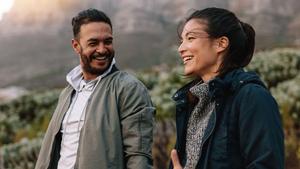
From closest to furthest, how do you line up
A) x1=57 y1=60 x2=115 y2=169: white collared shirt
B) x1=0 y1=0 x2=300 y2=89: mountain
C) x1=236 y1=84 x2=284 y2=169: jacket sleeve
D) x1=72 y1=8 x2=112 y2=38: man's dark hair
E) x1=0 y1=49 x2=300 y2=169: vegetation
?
x1=236 y1=84 x2=284 y2=169: jacket sleeve → x1=57 y1=60 x2=115 y2=169: white collared shirt → x1=72 y1=8 x2=112 y2=38: man's dark hair → x1=0 y1=49 x2=300 y2=169: vegetation → x1=0 y1=0 x2=300 y2=89: mountain

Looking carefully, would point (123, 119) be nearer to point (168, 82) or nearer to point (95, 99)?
point (95, 99)

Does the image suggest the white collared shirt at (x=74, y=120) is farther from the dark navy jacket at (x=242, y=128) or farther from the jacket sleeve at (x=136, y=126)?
the dark navy jacket at (x=242, y=128)

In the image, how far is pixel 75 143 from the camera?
3.04 meters

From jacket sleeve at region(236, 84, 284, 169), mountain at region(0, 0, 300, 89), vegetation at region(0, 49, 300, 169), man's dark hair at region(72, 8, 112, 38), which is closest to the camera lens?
jacket sleeve at region(236, 84, 284, 169)

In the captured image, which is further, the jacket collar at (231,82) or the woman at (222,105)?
the jacket collar at (231,82)

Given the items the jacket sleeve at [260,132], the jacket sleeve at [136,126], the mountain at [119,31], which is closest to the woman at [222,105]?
the jacket sleeve at [260,132]

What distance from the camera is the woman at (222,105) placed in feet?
7.00

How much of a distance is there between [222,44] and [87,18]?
103 centimetres

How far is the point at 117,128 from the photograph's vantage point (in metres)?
2.96

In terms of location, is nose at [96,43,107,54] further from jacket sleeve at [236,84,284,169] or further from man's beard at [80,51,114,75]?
jacket sleeve at [236,84,284,169]

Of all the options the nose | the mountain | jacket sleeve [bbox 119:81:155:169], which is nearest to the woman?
jacket sleeve [bbox 119:81:155:169]

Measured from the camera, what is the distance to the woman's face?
95.7 inches

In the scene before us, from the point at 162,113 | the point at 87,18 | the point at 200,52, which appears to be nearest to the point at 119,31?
the point at 162,113

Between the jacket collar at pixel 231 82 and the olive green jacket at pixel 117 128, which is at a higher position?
the jacket collar at pixel 231 82
